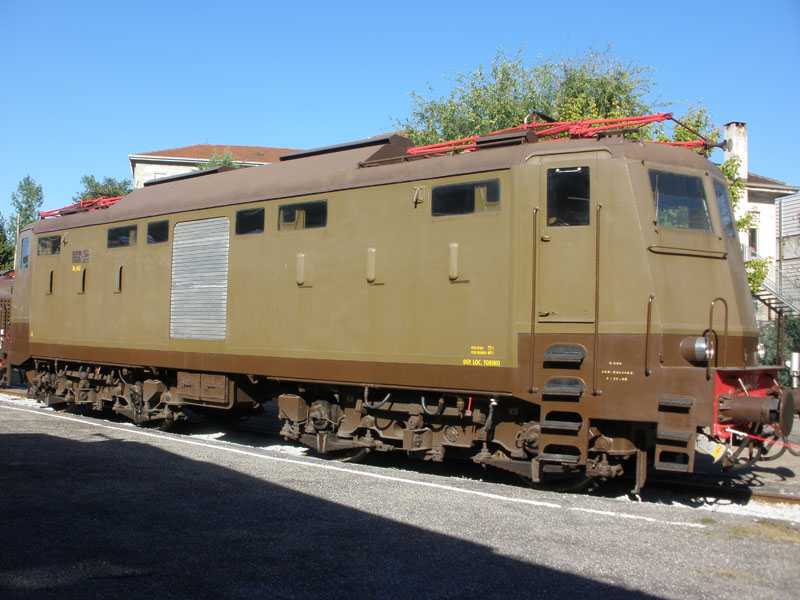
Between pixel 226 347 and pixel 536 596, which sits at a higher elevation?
pixel 226 347

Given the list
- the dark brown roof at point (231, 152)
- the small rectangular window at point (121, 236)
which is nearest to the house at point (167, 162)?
the dark brown roof at point (231, 152)

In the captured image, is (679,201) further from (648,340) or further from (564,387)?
(564,387)

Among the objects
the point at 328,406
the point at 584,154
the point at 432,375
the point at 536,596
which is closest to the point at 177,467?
the point at 328,406

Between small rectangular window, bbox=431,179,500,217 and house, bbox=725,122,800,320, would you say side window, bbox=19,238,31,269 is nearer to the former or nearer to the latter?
small rectangular window, bbox=431,179,500,217

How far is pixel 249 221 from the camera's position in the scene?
1030cm

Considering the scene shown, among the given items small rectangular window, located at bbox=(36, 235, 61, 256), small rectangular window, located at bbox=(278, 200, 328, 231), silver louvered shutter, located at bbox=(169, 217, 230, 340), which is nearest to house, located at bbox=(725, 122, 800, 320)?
small rectangular window, located at bbox=(278, 200, 328, 231)

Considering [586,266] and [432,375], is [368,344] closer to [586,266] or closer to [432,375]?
[432,375]

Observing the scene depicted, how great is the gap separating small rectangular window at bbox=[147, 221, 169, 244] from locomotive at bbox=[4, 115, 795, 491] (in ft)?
0.11

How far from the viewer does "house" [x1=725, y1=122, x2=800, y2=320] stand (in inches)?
945

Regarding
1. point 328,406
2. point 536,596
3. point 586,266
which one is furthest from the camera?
point 328,406

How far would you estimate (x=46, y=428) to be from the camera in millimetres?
10883

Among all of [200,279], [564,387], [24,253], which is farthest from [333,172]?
[24,253]

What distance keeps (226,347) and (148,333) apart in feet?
6.75

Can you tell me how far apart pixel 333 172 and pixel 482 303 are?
3023 millimetres
